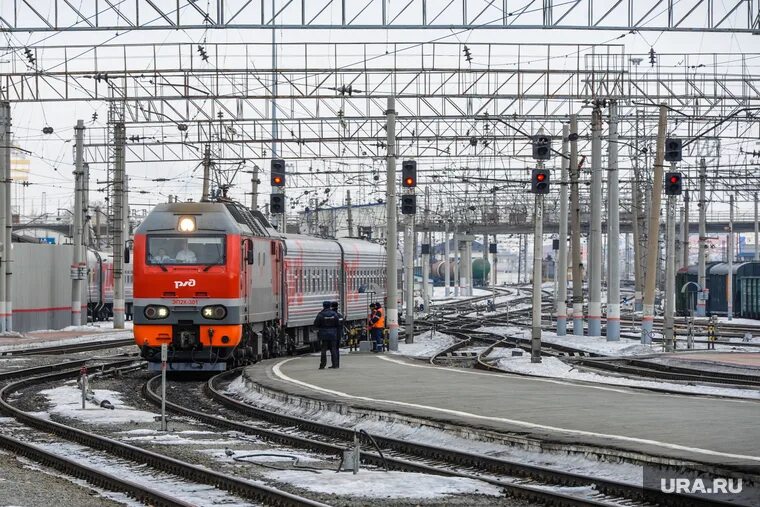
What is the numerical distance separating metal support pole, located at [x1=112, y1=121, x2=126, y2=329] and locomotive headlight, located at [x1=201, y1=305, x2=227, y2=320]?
20140 millimetres

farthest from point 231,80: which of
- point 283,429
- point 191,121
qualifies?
point 283,429

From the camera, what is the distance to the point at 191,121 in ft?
150

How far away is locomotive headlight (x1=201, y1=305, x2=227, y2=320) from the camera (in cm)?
2708

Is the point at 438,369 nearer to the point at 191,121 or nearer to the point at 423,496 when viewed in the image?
the point at 423,496

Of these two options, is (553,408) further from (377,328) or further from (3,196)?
(3,196)

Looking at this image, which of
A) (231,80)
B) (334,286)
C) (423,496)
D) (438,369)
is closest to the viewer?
(423,496)

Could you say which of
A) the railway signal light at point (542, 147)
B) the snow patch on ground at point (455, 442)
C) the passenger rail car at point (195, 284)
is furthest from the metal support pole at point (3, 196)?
the snow patch on ground at point (455, 442)

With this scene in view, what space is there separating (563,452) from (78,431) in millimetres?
6578

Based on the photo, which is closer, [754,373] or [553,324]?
[754,373]

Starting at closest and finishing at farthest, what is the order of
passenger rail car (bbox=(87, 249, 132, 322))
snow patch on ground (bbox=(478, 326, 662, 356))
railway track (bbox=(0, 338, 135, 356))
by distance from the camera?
railway track (bbox=(0, 338, 135, 356))
snow patch on ground (bbox=(478, 326, 662, 356))
passenger rail car (bbox=(87, 249, 132, 322))

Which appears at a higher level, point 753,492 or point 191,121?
point 191,121

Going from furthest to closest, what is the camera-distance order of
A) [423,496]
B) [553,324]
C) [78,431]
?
[553,324], [78,431], [423,496]

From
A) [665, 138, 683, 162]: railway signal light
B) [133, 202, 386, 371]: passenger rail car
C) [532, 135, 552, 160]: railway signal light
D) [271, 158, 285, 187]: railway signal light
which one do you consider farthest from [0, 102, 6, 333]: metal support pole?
[665, 138, 683, 162]: railway signal light

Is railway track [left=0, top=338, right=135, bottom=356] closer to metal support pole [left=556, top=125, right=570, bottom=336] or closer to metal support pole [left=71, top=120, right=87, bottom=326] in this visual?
metal support pole [left=71, top=120, right=87, bottom=326]
